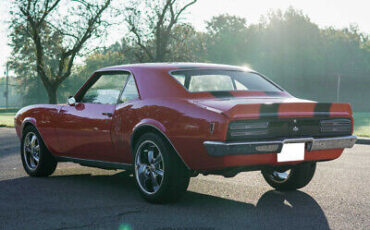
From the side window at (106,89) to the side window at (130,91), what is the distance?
131 mm

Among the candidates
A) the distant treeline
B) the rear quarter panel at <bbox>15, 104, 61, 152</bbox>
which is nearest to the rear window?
the rear quarter panel at <bbox>15, 104, 61, 152</bbox>

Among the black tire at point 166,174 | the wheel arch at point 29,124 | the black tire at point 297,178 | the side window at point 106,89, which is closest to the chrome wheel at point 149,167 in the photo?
the black tire at point 166,174

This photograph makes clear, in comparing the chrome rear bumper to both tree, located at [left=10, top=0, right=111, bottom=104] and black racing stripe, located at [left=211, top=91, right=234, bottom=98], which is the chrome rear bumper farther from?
tree, located at [left=10, top=0, right=111, bottom=104]

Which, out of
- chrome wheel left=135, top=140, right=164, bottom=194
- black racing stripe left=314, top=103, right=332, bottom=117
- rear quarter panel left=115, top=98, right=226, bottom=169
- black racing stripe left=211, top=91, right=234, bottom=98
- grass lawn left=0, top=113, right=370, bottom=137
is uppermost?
black racing stripe left=211, top=91, right=234, bottom=98

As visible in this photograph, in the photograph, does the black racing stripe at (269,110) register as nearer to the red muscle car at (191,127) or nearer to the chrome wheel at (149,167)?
the red muscle car at (191,127)

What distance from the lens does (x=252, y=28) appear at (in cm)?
6925

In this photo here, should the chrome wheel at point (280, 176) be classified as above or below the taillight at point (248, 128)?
below

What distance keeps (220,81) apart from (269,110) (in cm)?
113

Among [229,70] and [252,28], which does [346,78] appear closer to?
[252,28]

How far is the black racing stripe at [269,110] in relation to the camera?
4.73m

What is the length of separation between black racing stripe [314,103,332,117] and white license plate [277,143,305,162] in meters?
0.38

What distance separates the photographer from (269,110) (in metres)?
4.77

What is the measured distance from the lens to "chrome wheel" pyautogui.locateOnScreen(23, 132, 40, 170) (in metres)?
7.36

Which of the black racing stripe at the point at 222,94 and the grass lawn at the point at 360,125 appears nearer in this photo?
the black racing stripe at the point at 222,94
